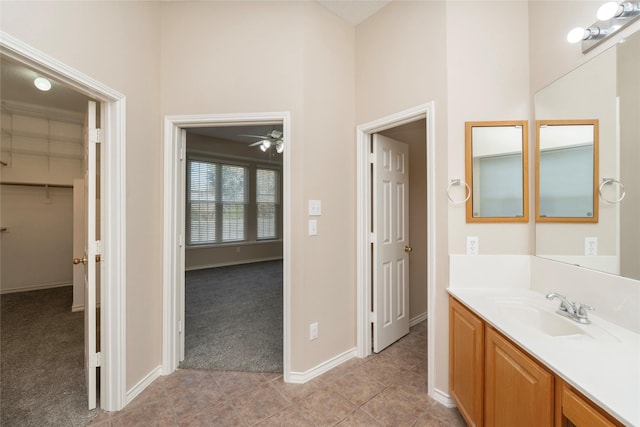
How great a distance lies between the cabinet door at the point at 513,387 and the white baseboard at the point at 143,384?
89.6 inches

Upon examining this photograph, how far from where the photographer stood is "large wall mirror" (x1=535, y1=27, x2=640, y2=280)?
1.19m

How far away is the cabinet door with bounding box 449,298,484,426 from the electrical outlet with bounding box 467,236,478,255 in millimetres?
352

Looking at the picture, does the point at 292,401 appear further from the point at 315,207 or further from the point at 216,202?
the point at 216,202

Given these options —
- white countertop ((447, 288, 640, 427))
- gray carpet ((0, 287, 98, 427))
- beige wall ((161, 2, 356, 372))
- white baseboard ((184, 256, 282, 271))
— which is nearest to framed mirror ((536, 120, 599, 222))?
white countertop ((447, 288, 640, 427))

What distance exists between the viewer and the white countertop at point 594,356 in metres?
0.72

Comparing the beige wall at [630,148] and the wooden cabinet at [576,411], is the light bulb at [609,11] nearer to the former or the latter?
the beige wall at [630,148]

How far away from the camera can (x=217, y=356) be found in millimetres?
2402

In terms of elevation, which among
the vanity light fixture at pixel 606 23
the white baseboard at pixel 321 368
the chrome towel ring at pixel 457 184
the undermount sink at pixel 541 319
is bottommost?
the white baseboard at pixel 321 368

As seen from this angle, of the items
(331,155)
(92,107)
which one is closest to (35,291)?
(92,107)

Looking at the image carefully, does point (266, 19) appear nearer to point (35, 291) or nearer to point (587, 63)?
point (587, 63)

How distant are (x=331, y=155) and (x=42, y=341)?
11.5 ft

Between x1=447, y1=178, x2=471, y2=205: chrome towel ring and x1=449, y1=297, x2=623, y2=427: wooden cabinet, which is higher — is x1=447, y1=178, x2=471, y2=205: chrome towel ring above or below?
above

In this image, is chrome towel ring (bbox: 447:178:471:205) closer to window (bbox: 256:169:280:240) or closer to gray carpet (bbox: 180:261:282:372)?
gray carpet (bbox: 180:261:282:372)

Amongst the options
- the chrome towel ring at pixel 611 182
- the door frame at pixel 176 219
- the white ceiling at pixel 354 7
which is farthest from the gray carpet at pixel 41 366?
the white ceiling at pixel 354 7
